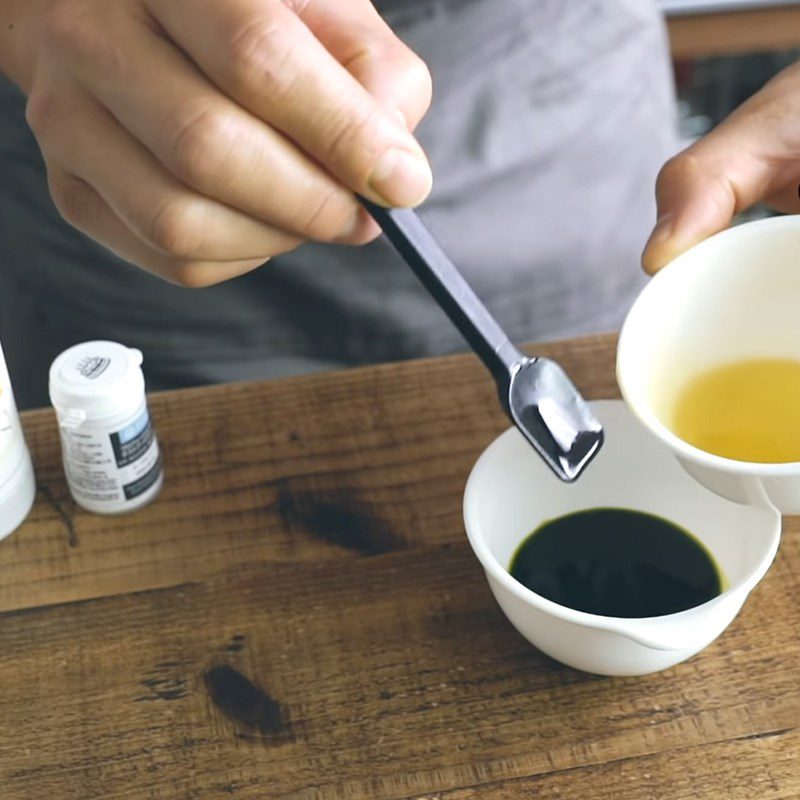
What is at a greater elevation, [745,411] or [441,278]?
[441,278]

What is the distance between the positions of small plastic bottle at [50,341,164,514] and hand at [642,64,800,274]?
340 mm

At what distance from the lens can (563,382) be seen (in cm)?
71

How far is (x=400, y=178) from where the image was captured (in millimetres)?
625

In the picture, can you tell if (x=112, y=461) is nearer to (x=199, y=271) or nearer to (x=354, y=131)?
(x=199, y=271)

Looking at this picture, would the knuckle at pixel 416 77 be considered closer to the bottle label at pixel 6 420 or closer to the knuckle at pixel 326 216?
the knuckle at pixel 326 216

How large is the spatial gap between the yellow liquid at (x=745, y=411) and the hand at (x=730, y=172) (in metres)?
0.09

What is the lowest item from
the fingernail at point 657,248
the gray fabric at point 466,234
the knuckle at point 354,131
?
the gray fabric at point 466,234

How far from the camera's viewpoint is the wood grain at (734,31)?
1.59 metres

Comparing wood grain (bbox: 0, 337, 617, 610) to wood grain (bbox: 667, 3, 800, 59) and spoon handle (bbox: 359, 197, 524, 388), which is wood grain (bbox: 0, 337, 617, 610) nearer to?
spoon handle (bbox: 359, 197, 524, 388)

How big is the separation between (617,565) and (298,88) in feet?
Answer: 1.10

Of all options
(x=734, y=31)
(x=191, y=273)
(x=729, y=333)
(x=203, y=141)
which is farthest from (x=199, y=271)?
(x=734, y=31)

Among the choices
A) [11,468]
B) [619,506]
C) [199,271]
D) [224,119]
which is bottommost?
[619,506]

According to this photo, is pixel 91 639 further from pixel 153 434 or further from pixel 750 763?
pixel 750 763

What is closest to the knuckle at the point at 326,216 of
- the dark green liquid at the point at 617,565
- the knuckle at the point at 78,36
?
the knuckle at the point at 78,36
